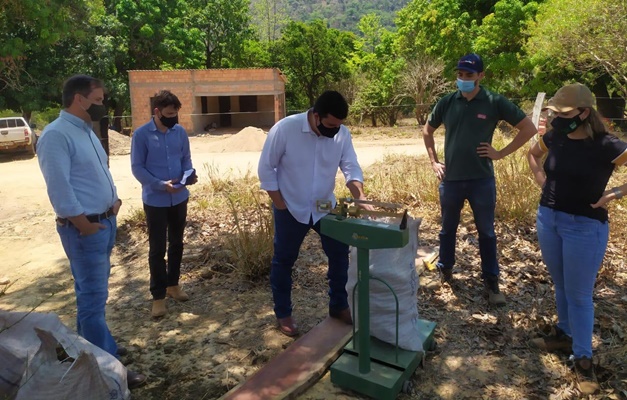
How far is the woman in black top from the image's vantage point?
3.08m

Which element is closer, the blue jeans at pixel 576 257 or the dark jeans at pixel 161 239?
the blue jeans at pixel 576 257

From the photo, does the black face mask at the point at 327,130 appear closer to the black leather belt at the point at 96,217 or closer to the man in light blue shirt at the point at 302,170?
the man in light blue shirt at the point at 302,170

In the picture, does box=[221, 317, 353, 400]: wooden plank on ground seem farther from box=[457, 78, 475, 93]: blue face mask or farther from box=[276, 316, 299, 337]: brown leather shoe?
box=[457, 78, 475, 93]: blue face mask

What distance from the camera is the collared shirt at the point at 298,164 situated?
3.57 meters

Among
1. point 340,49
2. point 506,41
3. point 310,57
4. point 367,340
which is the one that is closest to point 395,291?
point 367,340

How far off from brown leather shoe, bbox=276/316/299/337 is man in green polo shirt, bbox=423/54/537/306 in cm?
160

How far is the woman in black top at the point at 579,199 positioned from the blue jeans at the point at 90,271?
2851 millimetres

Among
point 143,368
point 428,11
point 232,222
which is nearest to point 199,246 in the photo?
point 232,222

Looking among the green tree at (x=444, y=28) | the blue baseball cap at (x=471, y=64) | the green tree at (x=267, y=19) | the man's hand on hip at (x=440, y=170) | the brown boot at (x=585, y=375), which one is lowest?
the brown boot at (x=585, y=375)

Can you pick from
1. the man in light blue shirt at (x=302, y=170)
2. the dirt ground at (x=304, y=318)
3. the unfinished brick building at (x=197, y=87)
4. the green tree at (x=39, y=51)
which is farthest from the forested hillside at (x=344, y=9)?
the man in light blue shirt at (x=302, y=170)

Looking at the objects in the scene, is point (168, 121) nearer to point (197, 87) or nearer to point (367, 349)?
point (367, 349)

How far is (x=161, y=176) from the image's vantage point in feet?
13.7

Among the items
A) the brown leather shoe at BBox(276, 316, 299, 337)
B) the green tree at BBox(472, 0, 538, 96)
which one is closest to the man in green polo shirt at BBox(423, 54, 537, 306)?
the brown leather shoe at BBox(276, 316, 299, 337)

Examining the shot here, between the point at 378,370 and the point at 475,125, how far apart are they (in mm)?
2133
